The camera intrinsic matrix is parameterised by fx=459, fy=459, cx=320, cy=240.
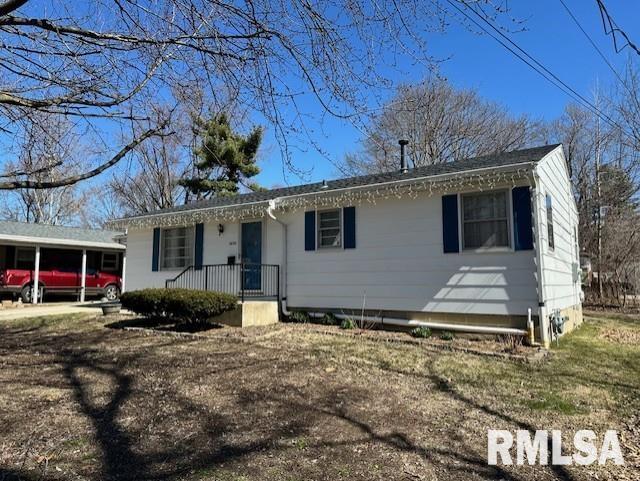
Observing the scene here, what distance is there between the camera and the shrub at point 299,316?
991 centimetres

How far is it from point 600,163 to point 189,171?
67.2 ft

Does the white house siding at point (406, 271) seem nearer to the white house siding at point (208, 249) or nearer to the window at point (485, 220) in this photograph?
the window at point (485, 220)

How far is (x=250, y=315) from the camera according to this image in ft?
30.6

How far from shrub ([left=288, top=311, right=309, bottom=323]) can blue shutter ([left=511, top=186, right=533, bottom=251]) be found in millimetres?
4507

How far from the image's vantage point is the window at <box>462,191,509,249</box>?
26.2 feet

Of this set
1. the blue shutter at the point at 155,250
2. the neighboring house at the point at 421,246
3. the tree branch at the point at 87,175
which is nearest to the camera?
the tree branch at the point at 87,175

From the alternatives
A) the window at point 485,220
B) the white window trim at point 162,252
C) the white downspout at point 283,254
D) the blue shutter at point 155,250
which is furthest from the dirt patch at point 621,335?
the blue shutter at point 155,250

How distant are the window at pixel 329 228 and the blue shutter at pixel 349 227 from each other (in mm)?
185

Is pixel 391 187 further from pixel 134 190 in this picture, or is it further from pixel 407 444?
pixel 134 190

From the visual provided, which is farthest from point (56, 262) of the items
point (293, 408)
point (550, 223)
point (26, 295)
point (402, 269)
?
point (550, 223)

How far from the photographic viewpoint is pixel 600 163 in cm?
2219

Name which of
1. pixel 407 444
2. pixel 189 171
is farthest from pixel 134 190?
pixel 407 444

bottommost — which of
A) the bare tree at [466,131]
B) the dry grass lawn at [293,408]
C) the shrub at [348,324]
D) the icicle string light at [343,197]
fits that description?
the dry grass lawn at [293,408]

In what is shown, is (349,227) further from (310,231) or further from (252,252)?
(252,252)
